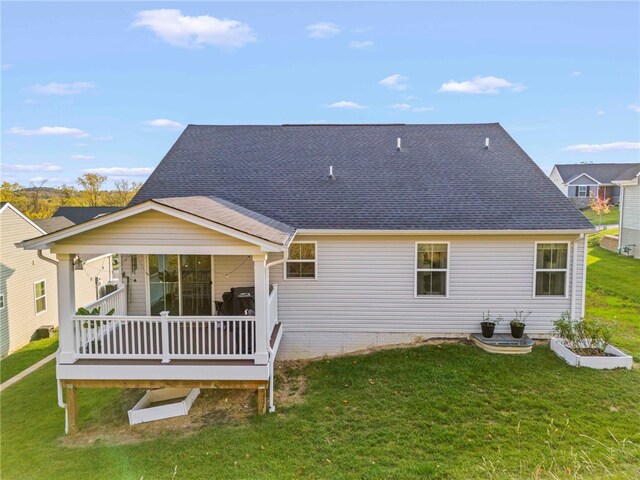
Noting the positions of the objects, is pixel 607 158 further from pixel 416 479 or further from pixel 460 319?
pixel 416 479

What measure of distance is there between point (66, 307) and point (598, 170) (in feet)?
185

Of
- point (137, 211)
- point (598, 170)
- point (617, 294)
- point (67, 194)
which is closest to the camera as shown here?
point (137, 211)

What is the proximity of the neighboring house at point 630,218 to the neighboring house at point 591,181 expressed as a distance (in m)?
24.3

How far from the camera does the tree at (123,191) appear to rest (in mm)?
46688

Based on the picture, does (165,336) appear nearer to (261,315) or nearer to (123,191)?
(261,315)

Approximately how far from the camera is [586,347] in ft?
30.1

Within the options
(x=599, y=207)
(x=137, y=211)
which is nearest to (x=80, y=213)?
(x=137, y=211)

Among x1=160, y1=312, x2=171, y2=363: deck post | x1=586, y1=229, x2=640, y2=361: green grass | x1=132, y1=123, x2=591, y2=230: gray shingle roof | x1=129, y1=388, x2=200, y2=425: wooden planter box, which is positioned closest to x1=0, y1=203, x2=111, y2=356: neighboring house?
x1=132, y1=123, x2=591, y2=230: gray shingle roof

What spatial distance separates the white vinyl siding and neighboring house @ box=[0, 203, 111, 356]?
9611mm

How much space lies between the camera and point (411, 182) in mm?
11508

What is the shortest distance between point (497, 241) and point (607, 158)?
2273 inches

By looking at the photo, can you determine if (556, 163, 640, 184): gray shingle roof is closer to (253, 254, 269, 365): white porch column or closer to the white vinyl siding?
the white vinyl siding

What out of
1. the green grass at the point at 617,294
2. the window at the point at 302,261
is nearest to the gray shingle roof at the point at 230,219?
the window at the point at 302,261

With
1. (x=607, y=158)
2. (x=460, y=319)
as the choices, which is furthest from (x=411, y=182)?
(x=607, y=158)
